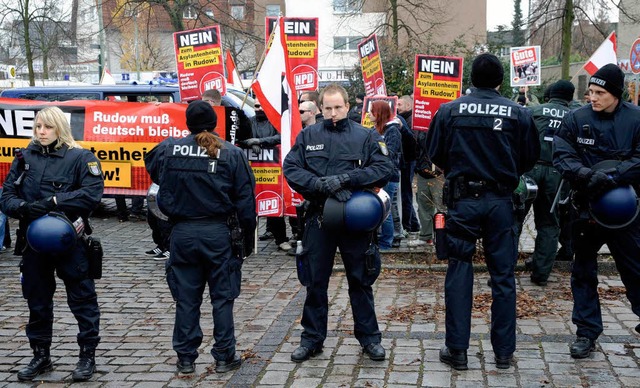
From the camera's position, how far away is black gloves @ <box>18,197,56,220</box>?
554cm

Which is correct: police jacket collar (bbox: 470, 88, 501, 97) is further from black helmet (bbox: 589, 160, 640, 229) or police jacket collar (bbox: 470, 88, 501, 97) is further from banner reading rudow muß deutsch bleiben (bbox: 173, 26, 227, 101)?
banner reading rudow muß deutsch bleiben (bbox: 173, 26, 227, 101)

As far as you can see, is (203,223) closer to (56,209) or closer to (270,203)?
(56,209)

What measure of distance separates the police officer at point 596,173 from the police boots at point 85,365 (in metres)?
3.38

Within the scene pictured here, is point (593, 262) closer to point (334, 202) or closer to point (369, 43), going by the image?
point (334, 202)

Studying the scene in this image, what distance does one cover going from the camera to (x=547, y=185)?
26.3 ft

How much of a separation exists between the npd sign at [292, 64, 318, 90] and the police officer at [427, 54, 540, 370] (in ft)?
23.5

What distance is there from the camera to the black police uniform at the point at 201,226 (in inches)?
222

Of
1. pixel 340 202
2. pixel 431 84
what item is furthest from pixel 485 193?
pixel 431 84

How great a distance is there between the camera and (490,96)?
565 centimetres

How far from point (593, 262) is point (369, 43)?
8023 millimetres

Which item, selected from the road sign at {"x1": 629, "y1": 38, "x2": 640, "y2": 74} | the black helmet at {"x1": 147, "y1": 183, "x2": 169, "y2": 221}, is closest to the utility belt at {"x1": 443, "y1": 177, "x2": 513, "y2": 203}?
the black helmet at {"x1": 147, "y1": 183, "x2": 169, "y2": 221}

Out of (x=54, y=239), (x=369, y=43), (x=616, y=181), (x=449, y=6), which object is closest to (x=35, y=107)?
(x=369, y=43)

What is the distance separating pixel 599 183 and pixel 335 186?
1811 mm

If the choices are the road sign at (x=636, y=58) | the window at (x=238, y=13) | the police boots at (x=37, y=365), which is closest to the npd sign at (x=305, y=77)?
A: the road sign at (x=636, y=58)
